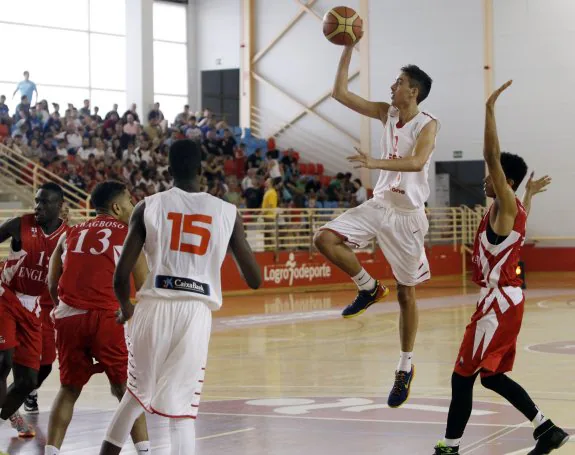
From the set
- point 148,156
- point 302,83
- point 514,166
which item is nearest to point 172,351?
point 514,166

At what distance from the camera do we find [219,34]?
1366 inches

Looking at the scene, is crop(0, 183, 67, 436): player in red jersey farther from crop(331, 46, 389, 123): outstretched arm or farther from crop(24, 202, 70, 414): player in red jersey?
crop(331, 46, 389, 123): outstretched arm

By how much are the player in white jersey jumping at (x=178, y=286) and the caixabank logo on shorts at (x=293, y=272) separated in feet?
61.2

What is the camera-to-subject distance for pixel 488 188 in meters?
6.96

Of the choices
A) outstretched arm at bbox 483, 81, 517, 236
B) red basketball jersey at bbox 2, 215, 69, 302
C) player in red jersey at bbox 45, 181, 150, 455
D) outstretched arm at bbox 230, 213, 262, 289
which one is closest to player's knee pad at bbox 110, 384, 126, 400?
player in red jersey at bbox 45, 181, 150, 455

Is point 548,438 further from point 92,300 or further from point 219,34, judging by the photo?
point 219,34

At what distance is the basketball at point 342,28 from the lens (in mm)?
8117

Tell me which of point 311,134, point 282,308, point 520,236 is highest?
point 311,134

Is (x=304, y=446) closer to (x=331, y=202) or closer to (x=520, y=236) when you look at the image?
(x=520, y=236)

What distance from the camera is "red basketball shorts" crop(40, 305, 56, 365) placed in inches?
371

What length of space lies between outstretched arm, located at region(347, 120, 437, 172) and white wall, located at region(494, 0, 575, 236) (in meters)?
22.4

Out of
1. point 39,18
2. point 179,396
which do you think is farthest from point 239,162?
point 179,396

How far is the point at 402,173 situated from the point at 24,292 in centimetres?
301

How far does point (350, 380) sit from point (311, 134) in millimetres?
22279
